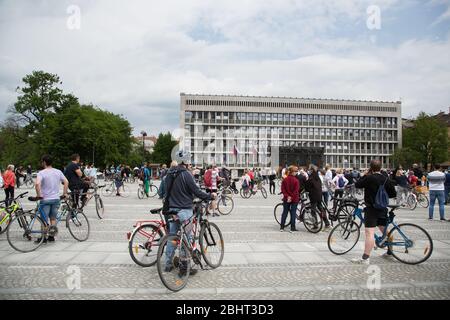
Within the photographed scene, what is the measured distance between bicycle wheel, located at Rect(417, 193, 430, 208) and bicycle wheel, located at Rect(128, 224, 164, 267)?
16.0 meters

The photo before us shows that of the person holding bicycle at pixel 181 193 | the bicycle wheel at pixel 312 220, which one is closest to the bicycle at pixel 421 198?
the bicycle wheel at pixel 312 220

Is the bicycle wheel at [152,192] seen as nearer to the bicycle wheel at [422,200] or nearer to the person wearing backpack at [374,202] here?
the bicycle wheel at [422,200]

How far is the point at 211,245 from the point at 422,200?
51.1 ft

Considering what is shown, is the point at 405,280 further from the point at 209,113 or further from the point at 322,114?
the point at 322,114

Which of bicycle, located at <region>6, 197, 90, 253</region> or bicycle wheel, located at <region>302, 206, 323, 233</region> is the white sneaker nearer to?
bicycle wheel, located at <region>302, 206, 323, 233</region>

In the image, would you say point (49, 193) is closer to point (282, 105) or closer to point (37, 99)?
point (37, 99)

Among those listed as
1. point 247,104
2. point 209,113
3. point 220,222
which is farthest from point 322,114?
point 220,222

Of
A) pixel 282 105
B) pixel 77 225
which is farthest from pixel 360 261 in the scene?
pixel 282 105

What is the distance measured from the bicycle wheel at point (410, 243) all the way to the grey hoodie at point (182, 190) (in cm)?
378

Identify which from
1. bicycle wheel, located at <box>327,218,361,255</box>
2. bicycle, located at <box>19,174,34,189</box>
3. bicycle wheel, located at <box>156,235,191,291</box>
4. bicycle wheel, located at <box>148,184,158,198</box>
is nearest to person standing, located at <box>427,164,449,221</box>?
bicycle wheel, located at <box>327,218,361,255</box>

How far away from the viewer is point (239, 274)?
6.25 metres

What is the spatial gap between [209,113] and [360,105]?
38754 millimetres
